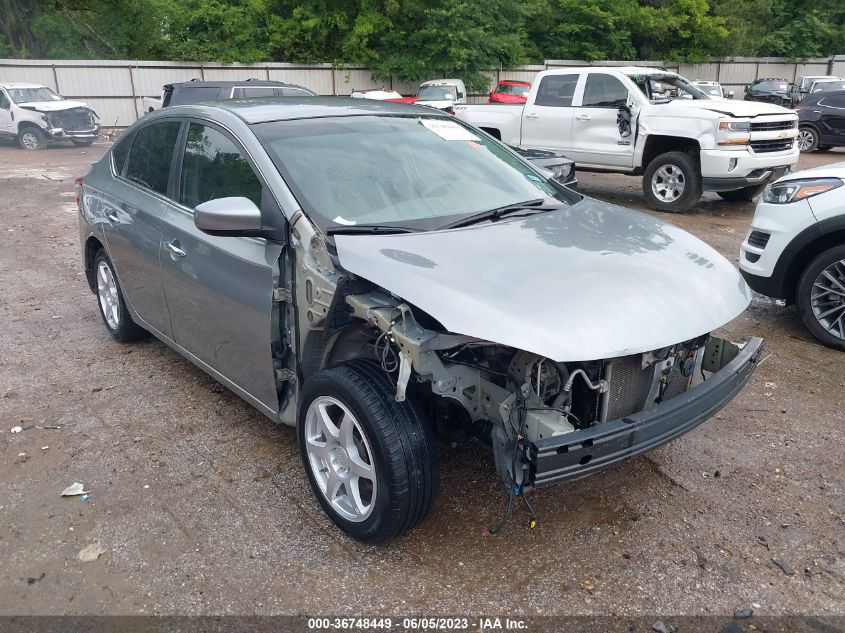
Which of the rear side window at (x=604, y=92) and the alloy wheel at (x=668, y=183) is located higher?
the rear side window at (x=604, y=92)

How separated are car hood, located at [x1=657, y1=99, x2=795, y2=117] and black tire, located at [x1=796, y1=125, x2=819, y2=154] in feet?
25.7

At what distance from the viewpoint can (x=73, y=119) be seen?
1923cm

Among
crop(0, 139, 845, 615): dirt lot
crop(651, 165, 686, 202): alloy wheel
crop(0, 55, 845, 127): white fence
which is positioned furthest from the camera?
crop(0, 55, 845, 127): white fence

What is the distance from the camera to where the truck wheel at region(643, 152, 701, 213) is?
9758mm

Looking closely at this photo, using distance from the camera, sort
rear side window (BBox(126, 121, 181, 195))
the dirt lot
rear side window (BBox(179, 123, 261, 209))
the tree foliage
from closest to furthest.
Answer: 1. the dirt lot
2. rear side window (BBox(179, 123, 261, 209))
3. rear side window (BBox(126, 121, 181, 195))
4. the tree foliage

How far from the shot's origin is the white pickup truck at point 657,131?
937cm

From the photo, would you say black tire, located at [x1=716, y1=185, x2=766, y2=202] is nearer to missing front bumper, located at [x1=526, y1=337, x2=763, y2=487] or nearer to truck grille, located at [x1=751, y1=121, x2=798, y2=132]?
truck grille, located at [x1=751, y1=121, x2=798, y2=132]

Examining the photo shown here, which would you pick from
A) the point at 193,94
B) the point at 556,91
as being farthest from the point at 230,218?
the point at 193,94

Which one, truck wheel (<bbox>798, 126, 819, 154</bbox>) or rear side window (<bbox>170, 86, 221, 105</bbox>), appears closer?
rear side window (<bbox>170, 86, 221, 105</bbox>)

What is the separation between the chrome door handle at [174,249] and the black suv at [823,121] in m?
16.1

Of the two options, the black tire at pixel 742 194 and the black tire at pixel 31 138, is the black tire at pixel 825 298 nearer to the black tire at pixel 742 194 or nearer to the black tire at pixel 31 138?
the black tire at pixel 742 194

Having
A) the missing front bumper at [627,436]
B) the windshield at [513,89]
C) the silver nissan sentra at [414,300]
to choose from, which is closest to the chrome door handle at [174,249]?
the silver nissan sentra at [414,300]

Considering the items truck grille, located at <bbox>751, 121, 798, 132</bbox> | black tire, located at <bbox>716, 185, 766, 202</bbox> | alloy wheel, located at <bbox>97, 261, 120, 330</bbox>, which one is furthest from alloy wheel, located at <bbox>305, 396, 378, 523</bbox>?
black tire, located at <bbox>716, 185, 766, 202</bbox>

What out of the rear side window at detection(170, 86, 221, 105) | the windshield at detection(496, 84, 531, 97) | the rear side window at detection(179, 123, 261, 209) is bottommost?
the rear side window at detection(179, 123, 261, 209)
